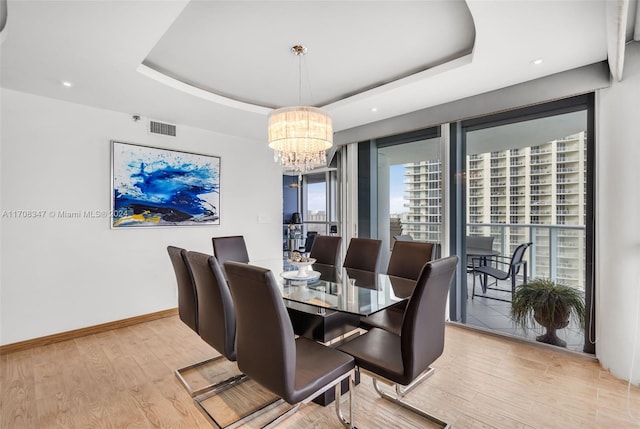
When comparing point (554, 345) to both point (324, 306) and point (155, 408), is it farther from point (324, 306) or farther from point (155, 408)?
point (155, 408)

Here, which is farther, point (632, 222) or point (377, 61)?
point (377, 61)

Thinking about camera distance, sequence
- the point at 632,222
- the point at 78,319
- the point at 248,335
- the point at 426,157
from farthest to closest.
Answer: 1. the point at 426,157
2. the point at 78,319
3. the point at 632,222
4. the point at 248,335

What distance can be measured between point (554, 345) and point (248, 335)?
9.59 feet

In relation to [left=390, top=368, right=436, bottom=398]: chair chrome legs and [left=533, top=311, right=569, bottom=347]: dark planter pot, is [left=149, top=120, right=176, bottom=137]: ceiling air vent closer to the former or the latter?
[left=390, top=368, right=436, bottom=398]: chair chrome legs

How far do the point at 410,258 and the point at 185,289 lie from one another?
195cm

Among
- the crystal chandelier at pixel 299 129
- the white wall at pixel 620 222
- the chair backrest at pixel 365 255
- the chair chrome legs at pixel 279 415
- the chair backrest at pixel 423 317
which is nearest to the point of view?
the chair backrest at pixel 423 317

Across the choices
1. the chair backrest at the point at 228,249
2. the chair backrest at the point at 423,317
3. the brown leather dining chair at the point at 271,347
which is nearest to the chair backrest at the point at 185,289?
the brown leather dining chair at the point at 271,347

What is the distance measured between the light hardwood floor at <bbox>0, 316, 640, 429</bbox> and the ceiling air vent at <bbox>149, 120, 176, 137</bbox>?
2.45 metres

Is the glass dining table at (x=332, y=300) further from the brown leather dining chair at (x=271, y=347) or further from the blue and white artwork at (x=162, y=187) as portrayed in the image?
the blue and white artwork at (x=162, y=187)

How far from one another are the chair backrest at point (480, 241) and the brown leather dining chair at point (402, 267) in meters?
0.81

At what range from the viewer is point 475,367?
2.54 metres

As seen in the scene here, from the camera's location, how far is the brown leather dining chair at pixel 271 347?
139cm

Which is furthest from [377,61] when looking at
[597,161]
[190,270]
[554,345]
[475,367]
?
[554,345]

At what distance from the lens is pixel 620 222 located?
2334 millimetres
